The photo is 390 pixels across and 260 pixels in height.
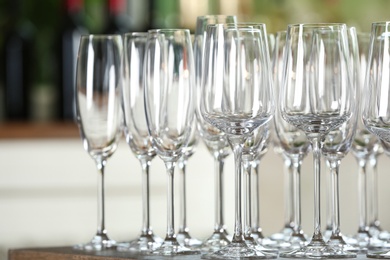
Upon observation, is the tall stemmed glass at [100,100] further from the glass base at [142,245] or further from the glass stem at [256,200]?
the glass stem at [256,200]

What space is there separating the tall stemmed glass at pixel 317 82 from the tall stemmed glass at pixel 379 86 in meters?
0.03

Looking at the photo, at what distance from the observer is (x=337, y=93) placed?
1206 mm

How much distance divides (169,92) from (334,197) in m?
0.21

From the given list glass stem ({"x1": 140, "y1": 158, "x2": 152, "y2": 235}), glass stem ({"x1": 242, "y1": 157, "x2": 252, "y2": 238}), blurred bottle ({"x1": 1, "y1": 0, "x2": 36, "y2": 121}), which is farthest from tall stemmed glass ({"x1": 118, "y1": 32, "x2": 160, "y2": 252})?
blurred bottle ({"x1": 1, "y1": 0, "x2": 36, "y2": 121})

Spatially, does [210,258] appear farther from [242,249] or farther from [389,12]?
[389,12]

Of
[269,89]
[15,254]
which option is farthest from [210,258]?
[15,254]

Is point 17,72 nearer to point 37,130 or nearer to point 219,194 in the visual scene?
point 37,130

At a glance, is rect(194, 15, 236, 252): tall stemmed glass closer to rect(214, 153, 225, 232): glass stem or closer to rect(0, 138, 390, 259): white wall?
rect(214, 153, 225, 232): glass stem

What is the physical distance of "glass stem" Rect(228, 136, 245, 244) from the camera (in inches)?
47.9

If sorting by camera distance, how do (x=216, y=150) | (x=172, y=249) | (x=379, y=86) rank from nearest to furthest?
(x=379, y=86)
(x=172, y=249)
(x=216, y=150)

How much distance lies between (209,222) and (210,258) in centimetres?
163

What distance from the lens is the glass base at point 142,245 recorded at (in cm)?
133

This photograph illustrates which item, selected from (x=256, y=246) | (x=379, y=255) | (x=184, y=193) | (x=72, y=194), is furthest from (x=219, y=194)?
(x=72, y=194)

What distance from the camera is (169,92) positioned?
127 centimetres
